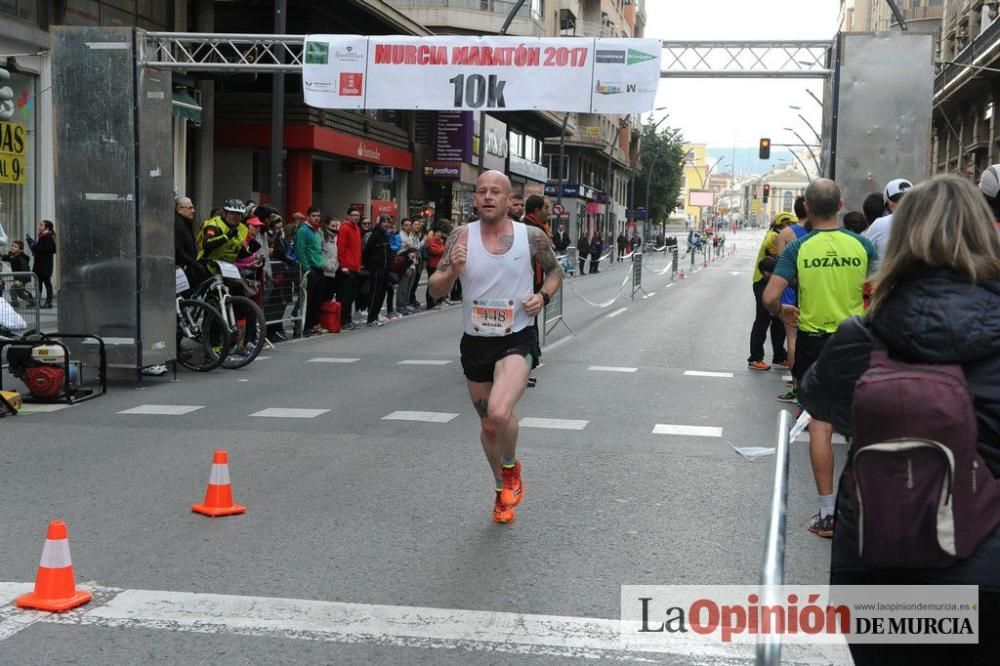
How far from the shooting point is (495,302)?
615 cm

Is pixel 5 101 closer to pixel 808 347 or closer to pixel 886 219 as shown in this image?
pixel 886 219

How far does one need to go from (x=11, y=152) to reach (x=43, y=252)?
963 cm

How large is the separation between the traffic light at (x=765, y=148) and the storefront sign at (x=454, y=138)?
48.0 ft

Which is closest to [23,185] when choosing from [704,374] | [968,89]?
[704,374]

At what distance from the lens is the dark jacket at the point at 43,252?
20312mm

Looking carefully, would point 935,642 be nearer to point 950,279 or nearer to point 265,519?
point 950,279

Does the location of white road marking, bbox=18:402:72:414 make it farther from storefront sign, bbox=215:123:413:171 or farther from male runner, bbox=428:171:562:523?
storefront sign, bbox=215:123:413:171

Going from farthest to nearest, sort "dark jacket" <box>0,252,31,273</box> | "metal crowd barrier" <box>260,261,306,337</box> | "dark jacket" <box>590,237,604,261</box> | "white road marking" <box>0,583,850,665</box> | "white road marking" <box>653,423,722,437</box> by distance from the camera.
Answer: "dark jacket" <box>590,237,604,261</box> < "dark jacket" <box>0,252,31,273</box> < "metal crowd barrier" <box>260,261,306,337</box> < "white road marking" <box>653,423,722,437</box> < "white road marking" <box>0,583,850,665</box>

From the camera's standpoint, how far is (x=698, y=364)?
1441 cm

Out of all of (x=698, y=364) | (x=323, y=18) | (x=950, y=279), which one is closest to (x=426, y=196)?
(x=323, y=18)

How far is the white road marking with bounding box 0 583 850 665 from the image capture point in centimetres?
429

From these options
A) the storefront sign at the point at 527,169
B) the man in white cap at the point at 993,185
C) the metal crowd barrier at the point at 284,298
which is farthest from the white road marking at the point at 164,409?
the storefront sign at the point at 527,169

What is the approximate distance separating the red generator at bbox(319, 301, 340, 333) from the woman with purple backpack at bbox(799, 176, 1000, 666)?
15.5 metres

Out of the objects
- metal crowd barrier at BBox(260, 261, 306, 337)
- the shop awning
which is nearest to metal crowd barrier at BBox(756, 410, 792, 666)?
metal crowd barrier at BBox(260, 261, 306, 337)
